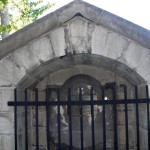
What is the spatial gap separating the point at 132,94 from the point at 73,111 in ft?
3.17

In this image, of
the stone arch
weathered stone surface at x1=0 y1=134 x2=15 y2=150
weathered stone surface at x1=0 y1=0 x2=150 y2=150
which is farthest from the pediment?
weathered stone surface at x1=0 y1=134 x2=15 y2=150

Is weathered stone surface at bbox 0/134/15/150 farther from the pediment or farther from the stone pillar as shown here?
the pediment

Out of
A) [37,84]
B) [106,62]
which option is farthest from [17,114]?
[106,62]

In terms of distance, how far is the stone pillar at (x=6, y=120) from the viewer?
4.08 m

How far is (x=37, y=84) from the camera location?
4902mm

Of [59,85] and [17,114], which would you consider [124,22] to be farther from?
[17,114]

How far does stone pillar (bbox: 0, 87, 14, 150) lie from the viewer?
408 cm

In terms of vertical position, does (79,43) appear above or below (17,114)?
above

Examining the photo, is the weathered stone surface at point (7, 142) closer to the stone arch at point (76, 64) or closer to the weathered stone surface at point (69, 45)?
the weathered stone surface at point (69, 45)

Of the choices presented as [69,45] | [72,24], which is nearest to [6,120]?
[69,45]

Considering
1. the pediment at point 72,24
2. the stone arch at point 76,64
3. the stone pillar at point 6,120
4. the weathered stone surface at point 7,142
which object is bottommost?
the weathered stone surface at point 7,142

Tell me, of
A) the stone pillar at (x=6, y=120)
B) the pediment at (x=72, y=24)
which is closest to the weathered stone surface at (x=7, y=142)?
the stone pillar at (x=6, y=120)

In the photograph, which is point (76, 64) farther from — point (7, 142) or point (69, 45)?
point (7, 142)

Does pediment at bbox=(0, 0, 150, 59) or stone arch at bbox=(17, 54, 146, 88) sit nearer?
pediment at bbox=(0, 0, 150, 59)
